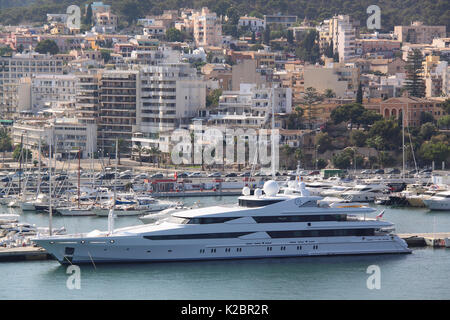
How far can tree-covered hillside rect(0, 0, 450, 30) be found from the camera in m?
102

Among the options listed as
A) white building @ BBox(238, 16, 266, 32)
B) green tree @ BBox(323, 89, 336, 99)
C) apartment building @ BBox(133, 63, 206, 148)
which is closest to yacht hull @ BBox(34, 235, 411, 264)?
apartment building @ BBox(133, 63, 206, 148)

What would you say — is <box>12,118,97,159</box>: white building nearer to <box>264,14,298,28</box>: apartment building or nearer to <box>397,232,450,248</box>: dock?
<box>397,232,450,248</box>: dock

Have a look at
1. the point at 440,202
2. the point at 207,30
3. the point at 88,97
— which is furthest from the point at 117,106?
the point at 207,30

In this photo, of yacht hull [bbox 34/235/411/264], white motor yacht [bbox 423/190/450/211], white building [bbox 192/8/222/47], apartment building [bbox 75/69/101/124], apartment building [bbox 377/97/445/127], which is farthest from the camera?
white building [bbox 192/8/222/47]

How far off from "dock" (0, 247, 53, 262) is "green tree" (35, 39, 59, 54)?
173 ft

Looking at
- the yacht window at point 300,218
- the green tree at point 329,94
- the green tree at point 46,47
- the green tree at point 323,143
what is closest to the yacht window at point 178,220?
the yacht window at point 300,218

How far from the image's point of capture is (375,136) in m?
Result: 56.9

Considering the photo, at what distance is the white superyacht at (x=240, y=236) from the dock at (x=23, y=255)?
937 millimetres

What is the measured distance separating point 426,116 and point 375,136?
5.43 meters

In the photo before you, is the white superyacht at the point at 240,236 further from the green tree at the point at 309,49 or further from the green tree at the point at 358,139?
the green tree at the point at 309,49

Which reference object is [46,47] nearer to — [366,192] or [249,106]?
[249,106]

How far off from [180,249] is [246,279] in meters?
2.26
